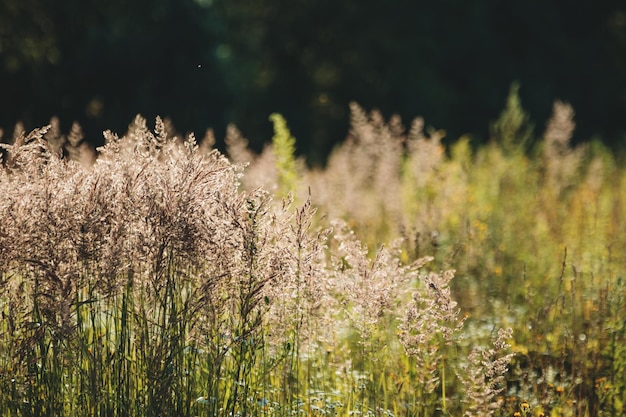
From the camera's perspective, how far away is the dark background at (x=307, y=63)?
15.8 meters

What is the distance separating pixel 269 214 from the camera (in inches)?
137

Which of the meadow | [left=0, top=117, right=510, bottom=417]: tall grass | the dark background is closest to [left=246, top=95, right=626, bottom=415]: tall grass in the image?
the meadow

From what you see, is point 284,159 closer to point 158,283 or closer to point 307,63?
point 158,283

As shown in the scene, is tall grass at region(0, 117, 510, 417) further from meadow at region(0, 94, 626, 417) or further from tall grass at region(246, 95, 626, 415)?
tall grass at region(246, 95, 626, 415)

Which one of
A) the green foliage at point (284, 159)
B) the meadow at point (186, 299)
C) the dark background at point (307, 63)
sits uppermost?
the dark background at point (307, 63)

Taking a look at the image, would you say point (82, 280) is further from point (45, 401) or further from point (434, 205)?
point (434, 205)

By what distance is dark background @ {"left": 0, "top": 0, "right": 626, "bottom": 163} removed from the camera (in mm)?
15766

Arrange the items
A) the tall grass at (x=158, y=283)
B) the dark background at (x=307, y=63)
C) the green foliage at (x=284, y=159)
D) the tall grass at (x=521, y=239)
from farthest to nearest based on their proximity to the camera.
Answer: the dark background at (x=307, y=63) < the green foliage at (x=284, y=159) < the tall grass at (x=521, y=239) < the tall grass at (x=158, y=283)

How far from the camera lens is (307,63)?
21797 mm

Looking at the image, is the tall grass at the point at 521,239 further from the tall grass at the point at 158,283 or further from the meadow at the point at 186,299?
the tall grass at the point at 158,283

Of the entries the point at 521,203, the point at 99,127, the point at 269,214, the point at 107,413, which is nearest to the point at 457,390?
the point at 269,214

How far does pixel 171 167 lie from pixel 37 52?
1354 cm

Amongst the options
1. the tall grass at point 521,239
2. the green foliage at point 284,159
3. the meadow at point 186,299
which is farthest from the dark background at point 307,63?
the meadow at point 186,299

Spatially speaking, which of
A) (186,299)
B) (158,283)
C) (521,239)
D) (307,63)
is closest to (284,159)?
(521,239)
